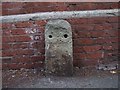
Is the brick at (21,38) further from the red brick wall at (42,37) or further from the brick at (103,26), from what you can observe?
the brick at (103,26)

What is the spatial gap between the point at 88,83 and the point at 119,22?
1054 millimetres

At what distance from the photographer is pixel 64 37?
4.10 metres

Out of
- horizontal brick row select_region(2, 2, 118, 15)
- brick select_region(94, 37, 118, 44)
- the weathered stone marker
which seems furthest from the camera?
brick select_region(94, 37, 118, 44)

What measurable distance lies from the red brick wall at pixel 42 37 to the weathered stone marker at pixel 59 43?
0.29 meters

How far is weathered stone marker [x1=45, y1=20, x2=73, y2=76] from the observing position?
4090mm

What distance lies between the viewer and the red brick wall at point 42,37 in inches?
171

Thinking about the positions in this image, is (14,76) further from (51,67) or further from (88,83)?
(88,83)

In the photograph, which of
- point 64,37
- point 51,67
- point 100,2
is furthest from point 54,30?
point 100,2

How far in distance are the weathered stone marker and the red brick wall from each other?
0.96 ft

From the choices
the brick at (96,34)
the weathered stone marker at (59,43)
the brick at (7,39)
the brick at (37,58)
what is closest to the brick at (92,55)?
the brick at (96,34)

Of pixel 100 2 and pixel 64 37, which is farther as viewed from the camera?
pixel 100 2

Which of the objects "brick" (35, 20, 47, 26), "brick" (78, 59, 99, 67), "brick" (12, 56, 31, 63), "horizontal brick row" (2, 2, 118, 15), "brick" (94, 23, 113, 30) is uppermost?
"horizontal brick row" (2, 2, 118, 15)

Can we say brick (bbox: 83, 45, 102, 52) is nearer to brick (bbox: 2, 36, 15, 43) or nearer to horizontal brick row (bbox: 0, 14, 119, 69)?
horizontal brick row (bbox: 0, 14, 119, 69)

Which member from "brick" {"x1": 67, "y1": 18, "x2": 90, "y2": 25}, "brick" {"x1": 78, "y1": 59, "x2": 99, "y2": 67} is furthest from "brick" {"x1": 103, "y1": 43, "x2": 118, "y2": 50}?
"brick" {"x1": 67, "y1": 18, "x2": 90, "y2": 25}
